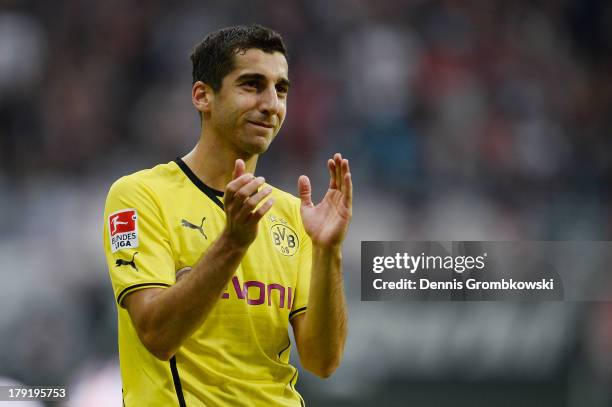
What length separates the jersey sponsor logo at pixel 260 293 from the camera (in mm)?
2945

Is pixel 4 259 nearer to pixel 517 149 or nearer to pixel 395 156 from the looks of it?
pixel 395 156

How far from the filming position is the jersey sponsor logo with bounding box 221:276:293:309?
2945 millimetres

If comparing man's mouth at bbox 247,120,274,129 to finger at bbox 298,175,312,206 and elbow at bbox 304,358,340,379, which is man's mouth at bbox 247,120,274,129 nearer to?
finger at bbox 298,175,312,206

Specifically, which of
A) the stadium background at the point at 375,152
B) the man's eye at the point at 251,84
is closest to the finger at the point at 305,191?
the man's eye at the point at 251,84

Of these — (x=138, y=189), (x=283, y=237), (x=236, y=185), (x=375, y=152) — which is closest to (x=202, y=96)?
(x=138, y=189)

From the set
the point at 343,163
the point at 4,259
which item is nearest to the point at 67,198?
the point at 4,259

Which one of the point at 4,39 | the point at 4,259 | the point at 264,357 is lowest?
the point at 264,357

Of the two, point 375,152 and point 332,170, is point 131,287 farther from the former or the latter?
point 375,152

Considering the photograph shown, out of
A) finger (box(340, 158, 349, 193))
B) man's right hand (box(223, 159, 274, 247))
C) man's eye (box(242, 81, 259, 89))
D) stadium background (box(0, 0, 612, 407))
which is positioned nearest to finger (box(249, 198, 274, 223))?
man's right hand (box(223, 159, 274, 247))

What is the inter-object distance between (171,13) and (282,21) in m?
1.04

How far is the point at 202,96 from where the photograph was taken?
321 centimetres

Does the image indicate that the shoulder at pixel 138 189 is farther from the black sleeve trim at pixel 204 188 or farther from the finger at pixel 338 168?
the finger at pixel 338 168

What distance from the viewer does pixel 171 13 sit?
8.05 meters

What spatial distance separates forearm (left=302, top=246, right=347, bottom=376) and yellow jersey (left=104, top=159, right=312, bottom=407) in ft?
0.29
